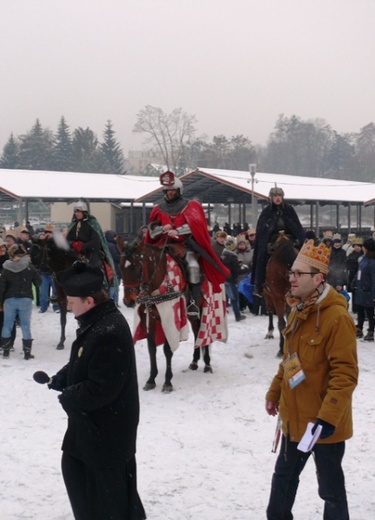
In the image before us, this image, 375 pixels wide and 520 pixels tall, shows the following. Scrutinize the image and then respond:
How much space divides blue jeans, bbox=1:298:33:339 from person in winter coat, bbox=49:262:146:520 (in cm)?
673

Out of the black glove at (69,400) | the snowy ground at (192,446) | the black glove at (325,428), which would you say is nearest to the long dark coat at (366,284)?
the snowy ground at (192,446)

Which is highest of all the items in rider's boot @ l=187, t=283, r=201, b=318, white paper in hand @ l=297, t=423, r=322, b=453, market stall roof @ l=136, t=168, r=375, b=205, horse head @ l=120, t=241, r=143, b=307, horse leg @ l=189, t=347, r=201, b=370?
market stall roof @ l=136, t=168, r=375, b=205

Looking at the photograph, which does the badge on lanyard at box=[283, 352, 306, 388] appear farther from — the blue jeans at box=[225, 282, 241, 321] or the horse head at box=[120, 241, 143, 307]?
the blue jeans at box=[225, 282, 241, 321]

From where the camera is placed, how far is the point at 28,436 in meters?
6.65

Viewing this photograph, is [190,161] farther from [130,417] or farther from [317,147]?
[130,417]

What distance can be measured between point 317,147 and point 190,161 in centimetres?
3971

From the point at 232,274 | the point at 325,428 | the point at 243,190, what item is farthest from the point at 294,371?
the point at 243,190

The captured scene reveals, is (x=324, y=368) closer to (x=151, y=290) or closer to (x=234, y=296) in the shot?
(x=151, y=290)

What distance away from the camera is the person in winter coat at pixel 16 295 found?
1003 cm

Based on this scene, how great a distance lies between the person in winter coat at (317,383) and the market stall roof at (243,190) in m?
22.5

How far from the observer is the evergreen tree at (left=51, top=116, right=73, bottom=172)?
8700 centimetres

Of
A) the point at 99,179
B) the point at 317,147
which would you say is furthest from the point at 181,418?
the point at 317,147

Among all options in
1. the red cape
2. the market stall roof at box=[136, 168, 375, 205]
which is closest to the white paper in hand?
the red cape

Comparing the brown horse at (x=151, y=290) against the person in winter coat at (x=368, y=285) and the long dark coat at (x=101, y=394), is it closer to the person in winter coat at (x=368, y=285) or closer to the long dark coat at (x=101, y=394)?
the person in winter coat at (x=368, y=285)
